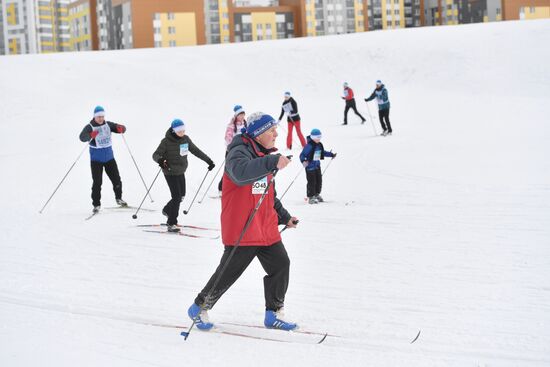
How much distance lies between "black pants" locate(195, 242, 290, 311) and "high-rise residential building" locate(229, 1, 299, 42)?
7687 cm

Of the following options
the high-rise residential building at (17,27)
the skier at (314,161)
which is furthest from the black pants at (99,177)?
the high-rise residential building at (17,27)

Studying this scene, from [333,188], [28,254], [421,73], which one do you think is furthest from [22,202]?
[421,73]

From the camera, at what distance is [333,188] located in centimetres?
1108

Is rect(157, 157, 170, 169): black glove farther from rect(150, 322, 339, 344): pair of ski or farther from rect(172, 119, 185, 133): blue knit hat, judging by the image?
rect(150, 322, 339, 344): pair of ski

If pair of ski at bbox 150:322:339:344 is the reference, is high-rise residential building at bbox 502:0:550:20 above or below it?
above

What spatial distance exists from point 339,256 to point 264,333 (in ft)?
7.45

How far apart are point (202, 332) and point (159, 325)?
1.22 ft

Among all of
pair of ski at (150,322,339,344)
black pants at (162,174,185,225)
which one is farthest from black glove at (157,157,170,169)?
pair of ski at (150,322,339,344)

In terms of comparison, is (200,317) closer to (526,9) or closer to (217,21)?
(526,9)

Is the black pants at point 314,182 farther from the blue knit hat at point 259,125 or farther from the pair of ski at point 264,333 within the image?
the blue knit hat at point 259,125

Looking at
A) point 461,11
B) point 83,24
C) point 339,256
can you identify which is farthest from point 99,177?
point 461,11

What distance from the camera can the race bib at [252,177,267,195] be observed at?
13.7 ft

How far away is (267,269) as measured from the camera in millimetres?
4383

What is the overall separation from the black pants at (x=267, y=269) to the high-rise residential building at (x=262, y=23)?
7687cm
